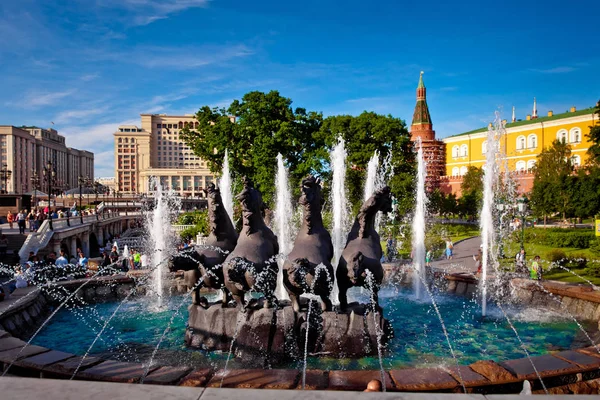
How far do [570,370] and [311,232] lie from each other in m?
4.18

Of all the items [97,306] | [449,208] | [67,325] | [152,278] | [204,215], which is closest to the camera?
[67,325]

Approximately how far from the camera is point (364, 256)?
7465mm

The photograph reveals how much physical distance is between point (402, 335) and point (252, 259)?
331cm

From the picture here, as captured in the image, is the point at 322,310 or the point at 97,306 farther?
the point at 97,306

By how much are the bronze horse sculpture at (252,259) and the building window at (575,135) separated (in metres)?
60.6

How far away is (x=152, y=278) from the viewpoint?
13.2 m

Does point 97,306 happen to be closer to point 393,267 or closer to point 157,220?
point 157,220

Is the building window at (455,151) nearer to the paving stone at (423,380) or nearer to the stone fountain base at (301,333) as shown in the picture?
the stone fountain base at (301,333)

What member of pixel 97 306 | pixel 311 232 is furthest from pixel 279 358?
pixel 97 306

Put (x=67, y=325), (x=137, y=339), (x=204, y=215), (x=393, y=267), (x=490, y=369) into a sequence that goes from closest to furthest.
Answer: (x=490, y=369)
(x=137, y=339)
(x=67, y=325)
(x=393, y=267)
(x=204, y=215)

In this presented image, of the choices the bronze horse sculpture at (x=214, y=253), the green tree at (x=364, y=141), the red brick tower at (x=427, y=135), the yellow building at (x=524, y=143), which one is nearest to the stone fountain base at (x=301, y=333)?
the bronze horse sculpture at (x=214, y=253)

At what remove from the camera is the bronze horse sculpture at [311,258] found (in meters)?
7.13

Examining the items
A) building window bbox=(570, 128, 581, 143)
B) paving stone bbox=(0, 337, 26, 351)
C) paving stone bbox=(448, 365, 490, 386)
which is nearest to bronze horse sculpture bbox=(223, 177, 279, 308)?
paving stone bbox=(0, 337, 26, 351)

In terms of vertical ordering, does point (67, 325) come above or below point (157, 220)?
below
